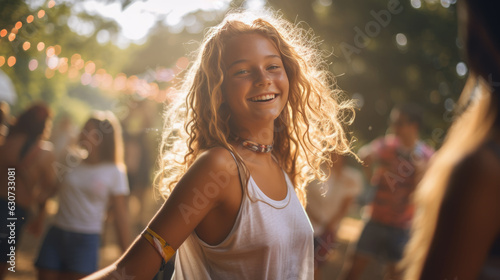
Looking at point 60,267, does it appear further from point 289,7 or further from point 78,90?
point 78,90

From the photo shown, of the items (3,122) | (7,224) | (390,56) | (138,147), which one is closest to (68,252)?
(7,224)

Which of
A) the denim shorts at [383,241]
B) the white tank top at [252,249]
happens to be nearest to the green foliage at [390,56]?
the denim shorts at [383,241]

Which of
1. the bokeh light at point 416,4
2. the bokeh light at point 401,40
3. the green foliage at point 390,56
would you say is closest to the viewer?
the green foliage at point 390,56

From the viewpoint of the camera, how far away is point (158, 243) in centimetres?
127

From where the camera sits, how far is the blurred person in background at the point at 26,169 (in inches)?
156

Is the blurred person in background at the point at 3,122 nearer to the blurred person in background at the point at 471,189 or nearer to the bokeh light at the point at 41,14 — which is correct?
the bokeh light at the point at 41,14

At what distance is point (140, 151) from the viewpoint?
7496 millimetres

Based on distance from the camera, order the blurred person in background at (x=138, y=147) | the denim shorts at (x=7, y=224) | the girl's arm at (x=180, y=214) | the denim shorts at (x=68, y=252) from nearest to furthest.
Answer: the girl's arm at (x=180, y=214) < the denim shorts at (x=68, y=252) < the denim shorts at (x=7, y=224) < the blurred person in background at (x=138, y=147)

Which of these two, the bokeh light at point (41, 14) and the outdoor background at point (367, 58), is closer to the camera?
the bokeh light at point (41, 14)

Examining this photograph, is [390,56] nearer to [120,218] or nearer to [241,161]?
[120,218]

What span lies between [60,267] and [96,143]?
3.48ft

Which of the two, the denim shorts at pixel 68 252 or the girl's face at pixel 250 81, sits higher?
the girl's face at pixel 250 81

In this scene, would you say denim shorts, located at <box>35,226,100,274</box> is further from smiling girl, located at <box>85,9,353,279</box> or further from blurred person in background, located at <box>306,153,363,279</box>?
blurred person in background, located at <box>306,153,363,279</box>

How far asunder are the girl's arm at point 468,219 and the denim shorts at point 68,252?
3.22 metres
